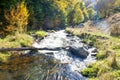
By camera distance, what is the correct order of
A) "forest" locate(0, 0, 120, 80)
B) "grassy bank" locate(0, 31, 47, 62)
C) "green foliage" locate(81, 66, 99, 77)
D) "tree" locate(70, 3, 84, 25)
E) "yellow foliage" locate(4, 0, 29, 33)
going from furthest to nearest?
"tree" locate(70, 3, 84, 25) → "yellow foliage" locate(4, 0, 29, 33) → "grassy bank" locate(0, 31, 47, 62) → "forest" locate(0, 0, 120, 80) → "green foliage" locate(81, 66, 99, 77)

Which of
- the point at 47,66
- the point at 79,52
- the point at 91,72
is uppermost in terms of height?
the point at 91,72

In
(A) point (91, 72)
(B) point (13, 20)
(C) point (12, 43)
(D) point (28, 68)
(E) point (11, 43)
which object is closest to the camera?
(A) point (91, 72)

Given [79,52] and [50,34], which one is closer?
[79,52]

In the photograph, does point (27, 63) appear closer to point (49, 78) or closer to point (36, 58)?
point (36, 58)

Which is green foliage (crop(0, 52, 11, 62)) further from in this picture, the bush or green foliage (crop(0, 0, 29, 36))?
green foliage (crop(0, 0, 29, 36))

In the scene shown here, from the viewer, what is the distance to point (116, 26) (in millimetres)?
34188

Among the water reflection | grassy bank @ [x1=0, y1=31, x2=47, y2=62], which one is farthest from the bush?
grassy bank @ [x1=0, y1=31, x2=47, y2=62]

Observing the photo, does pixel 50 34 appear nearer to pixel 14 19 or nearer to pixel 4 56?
pixel 14 19

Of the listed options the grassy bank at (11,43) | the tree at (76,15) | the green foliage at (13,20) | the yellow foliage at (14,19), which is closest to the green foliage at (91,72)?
the grassy bank at (11,43)

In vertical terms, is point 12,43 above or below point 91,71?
above

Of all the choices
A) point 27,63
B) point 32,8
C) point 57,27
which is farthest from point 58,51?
point 57,27

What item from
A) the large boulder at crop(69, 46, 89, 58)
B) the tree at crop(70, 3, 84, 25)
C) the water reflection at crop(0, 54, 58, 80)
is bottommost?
the tree at crop(70, 3, 84, 25)

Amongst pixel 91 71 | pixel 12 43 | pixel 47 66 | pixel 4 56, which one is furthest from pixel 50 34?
pixel 91 71

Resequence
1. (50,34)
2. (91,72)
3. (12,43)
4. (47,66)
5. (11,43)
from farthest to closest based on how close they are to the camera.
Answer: (50,34) < (12,43) < (11,43) < (47,66) < (91,72)
